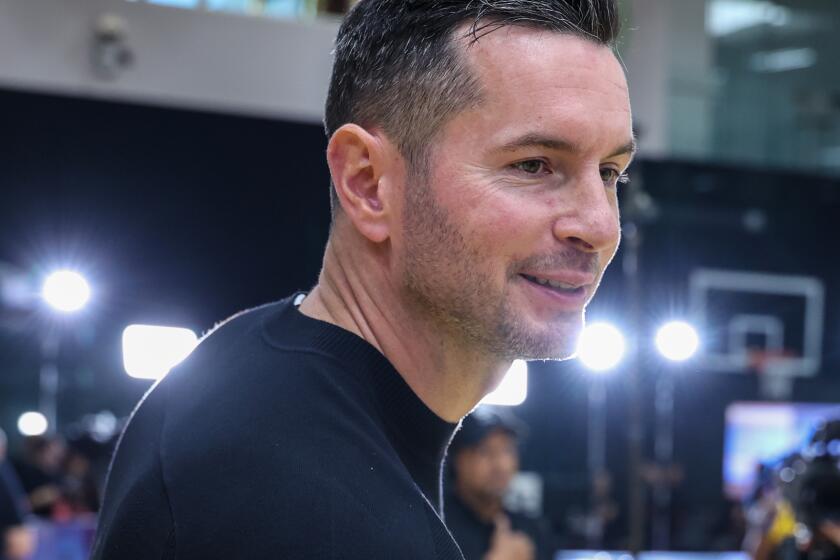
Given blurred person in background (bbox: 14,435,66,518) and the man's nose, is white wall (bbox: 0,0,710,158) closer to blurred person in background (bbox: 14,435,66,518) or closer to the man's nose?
blurred person in background (bbox: 14,435,66,518)

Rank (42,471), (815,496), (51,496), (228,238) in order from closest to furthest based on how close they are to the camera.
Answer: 1. (815,496)
2. (51,496)
3. (42,471)
4. (228,238)

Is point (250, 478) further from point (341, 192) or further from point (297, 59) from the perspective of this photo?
point (297, 59)

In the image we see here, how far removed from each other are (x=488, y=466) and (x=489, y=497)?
0.35 feet

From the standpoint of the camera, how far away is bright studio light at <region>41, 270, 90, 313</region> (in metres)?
7.68

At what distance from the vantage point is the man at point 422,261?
Result: 2.81 ft

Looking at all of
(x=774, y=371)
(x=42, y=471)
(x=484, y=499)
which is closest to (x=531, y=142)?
(x=484, y=499)

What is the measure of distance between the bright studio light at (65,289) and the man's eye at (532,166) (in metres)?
7.11

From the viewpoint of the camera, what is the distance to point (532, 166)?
3.16ft

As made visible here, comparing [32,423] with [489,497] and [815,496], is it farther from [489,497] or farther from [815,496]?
[815,496]

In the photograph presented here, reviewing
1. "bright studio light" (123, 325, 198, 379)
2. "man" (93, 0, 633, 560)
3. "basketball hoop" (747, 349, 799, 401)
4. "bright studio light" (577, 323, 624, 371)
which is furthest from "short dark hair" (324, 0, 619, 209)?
"basketball hoop" (747, 349, 799, 401)

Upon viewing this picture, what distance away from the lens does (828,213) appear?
948 cm

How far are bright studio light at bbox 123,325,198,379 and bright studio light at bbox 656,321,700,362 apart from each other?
3.36 meters

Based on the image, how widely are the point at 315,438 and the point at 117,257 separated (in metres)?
7.19

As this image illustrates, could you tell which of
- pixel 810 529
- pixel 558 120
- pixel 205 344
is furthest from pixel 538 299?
pixel 810 529
